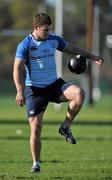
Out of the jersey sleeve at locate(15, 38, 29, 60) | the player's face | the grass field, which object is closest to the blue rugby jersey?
the jersey sleeve at locate(15, 38, 29, 60)

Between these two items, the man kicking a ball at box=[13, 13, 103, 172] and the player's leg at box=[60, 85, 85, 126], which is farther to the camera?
the player's leg at box=[60, 85, 85, 126]

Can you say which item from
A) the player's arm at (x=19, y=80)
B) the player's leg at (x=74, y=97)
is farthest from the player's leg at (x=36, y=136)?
the player's leg at (x=74, y=97)

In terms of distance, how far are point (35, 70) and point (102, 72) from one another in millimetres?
73394

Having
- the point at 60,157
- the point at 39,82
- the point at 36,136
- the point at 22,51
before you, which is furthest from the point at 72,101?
the point at 60,157

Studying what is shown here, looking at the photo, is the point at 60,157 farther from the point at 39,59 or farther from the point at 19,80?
the point at 19,80

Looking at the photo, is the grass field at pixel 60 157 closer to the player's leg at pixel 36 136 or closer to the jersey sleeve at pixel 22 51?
the player's leg at pixel 36 136

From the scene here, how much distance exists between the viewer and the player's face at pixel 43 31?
11479mm

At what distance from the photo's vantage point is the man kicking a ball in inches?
453

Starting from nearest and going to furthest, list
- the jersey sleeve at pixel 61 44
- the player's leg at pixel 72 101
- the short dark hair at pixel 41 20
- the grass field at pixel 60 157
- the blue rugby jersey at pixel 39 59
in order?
the grass field at pixel 60 157
the short dark hair at pixel 41 20
the blue rugby jersey at pixel 39 59
the player's leg at pixel 72 101
the jersey sleeve at pixel 61 44

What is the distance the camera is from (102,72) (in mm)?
85000

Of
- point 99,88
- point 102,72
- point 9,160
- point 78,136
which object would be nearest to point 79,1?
point 102,72

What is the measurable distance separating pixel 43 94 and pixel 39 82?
0.18 meters

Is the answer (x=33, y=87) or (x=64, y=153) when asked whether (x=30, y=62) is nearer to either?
(x=33, y=87)

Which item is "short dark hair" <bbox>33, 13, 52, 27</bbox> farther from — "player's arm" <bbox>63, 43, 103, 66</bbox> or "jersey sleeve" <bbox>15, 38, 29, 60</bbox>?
"player's arm" <bbox>63, 43, 103, 66</bbox>
